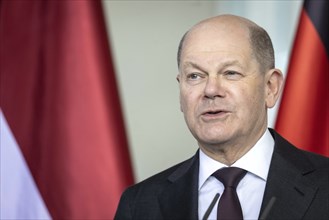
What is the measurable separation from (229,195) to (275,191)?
0.09 m

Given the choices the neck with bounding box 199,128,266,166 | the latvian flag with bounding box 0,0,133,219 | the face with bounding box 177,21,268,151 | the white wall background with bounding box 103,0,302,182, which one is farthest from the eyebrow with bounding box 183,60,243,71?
the white wall background with bounding box 103,0,302,182

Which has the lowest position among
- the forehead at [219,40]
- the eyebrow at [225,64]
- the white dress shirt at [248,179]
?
the white dress shirt at [248,179]

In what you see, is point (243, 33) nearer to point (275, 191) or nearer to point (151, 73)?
point (275, 191)

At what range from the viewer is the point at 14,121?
5.54 ft

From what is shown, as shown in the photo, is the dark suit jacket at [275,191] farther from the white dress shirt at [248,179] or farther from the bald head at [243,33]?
the bald head at [243,33]

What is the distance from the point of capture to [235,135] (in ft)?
4.35

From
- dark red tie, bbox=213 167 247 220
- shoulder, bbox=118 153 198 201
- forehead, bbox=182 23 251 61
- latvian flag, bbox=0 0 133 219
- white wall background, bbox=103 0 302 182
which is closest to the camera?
dark red tie, bbox=213 167 247 220

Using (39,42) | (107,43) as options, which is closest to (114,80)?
(107,43)

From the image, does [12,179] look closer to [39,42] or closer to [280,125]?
[39,42]

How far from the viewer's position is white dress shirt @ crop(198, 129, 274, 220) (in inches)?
51.8

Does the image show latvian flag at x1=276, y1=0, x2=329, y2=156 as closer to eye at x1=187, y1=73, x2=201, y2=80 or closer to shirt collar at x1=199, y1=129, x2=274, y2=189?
shirt collar at x1=199, y1=129, x2=274, y2=189

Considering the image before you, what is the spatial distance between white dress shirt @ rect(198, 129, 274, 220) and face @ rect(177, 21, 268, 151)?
3 centimetres

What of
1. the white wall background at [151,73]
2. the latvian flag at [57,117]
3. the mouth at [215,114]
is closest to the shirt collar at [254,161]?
the mouth at [215,114]

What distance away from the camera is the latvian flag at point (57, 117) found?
168 centimetres
